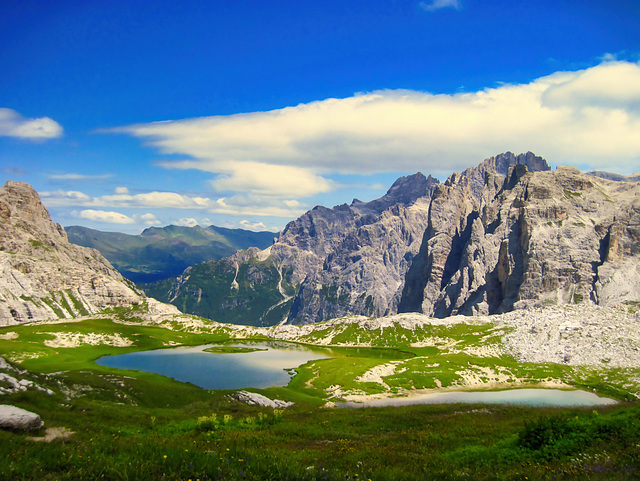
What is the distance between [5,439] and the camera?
45.7 ft

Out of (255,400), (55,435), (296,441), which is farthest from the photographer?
(255,400)

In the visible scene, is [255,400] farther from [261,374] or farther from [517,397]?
[261,374]

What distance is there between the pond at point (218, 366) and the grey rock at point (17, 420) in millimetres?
64356

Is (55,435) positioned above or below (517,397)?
above

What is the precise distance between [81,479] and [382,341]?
177 meters

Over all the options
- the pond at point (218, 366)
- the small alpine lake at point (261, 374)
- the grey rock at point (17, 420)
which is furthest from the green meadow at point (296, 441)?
the pond at point (218, 366)

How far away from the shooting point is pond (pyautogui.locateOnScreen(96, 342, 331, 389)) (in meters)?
85.3

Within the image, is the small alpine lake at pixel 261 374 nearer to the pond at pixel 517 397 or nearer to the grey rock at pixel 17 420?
the pond at pixel 517 397

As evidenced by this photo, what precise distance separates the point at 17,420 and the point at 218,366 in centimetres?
9361

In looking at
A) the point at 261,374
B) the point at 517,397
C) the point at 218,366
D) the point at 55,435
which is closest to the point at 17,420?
the point at 55,435

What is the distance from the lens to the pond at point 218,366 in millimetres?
85312

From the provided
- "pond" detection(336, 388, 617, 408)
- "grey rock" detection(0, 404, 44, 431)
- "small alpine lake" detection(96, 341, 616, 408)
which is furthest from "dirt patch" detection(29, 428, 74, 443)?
"pond" detection(336, 388, 617, 408)

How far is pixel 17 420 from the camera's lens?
16828 millimetres

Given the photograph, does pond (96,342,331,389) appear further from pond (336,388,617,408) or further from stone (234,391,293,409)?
stone (234,391,293,409)
